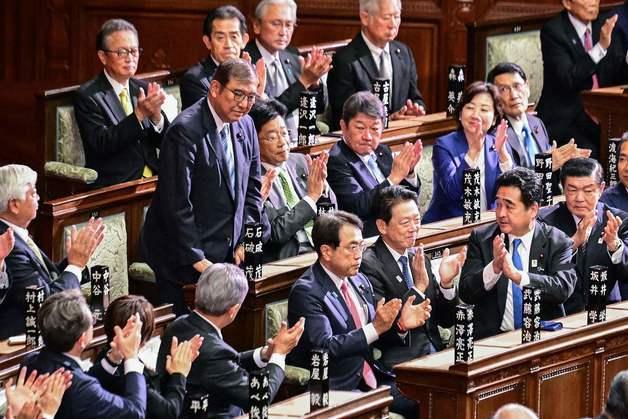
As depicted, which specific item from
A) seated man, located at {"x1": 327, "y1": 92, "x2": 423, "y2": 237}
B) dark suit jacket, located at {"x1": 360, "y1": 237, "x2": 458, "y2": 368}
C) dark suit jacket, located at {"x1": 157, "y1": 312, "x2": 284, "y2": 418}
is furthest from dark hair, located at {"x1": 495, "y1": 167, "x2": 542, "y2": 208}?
dark suit jacket, located at {"x1": 157, "y1": 312, "x2": 284, "y2": 418}

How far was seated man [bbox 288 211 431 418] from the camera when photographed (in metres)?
5.16

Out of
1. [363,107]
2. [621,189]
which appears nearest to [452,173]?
[363,107]

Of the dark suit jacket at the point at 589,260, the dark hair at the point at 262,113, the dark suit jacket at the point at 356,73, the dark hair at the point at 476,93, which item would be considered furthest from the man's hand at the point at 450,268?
the dark suit jacket at the point at 356,73

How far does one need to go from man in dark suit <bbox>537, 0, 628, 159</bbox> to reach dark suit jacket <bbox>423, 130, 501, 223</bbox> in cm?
89

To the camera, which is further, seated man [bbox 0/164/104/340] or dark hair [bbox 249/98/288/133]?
dark hair [bbox 249/98/288/133]

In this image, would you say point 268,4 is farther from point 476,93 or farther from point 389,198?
point 389,198

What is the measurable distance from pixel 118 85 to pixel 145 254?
114 cm

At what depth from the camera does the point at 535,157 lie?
648cm

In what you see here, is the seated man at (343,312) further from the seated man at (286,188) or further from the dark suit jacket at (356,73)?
the dark suit jacket at (356,73)

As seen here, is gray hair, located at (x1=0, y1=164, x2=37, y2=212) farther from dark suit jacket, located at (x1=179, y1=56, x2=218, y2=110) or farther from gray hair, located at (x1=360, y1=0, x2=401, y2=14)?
gray hair, located at (x1=360, y1=0, x2=401, y2=14)

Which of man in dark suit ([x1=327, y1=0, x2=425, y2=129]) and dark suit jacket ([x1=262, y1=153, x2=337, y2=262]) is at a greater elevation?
man in dark suit ([x1=327, y1=0, x2=425, y2=129])

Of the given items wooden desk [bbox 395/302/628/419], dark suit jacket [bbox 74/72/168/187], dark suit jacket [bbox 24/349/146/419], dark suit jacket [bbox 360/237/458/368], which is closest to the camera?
dark suit jacket [bbox 24/349/146/419]

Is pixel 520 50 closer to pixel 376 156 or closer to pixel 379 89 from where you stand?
pixel 379 89

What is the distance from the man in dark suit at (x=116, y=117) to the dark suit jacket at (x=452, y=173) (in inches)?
43.0
